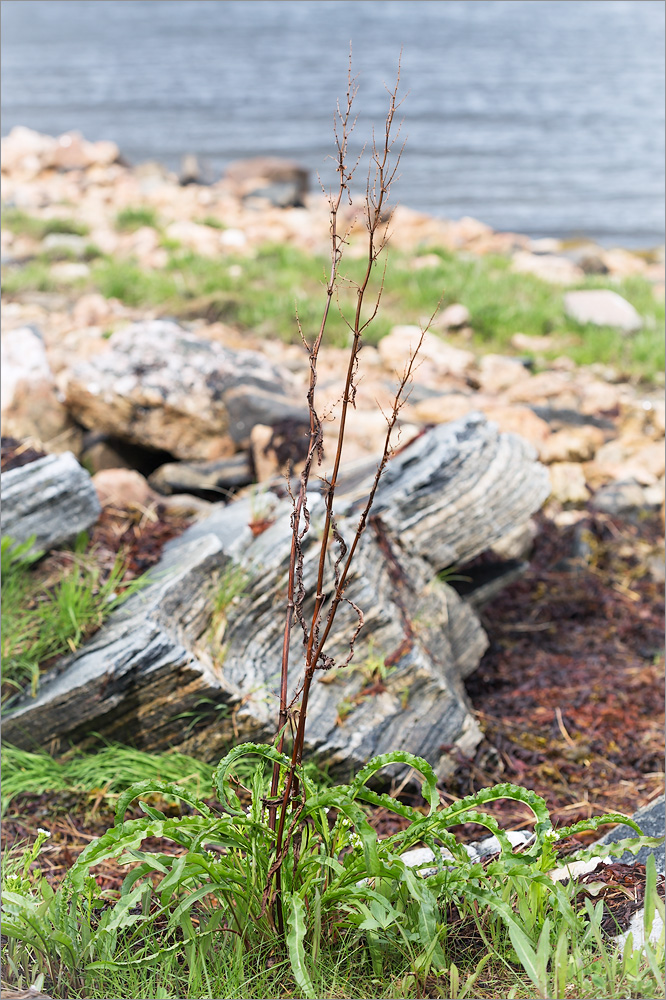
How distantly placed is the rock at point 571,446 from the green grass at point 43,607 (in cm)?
343

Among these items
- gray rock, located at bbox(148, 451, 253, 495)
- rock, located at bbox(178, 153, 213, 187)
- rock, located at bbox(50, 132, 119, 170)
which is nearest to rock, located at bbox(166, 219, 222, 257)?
gray rock, located at bbox(148, 451, 253, 495)

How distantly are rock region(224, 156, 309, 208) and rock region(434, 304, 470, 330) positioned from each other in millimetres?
8578

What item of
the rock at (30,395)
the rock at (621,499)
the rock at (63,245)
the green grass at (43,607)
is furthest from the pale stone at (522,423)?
the rock at (63,245)

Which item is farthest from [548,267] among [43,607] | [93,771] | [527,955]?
[527,955]

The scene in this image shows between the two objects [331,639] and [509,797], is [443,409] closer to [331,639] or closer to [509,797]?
[331,639]

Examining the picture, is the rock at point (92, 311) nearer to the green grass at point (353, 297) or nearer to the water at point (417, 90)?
the green grass at point (353, 297)

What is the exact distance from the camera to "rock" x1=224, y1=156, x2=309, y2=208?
16.5 metres

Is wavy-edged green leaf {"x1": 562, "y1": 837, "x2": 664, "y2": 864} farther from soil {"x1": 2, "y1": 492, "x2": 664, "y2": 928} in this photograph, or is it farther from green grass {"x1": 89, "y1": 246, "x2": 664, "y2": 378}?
green grass {"x1": 89, "y1": 246, "x2": 664, "y2": 378}

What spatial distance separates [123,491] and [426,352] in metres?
3.96

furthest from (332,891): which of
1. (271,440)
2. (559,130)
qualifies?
(559,130)

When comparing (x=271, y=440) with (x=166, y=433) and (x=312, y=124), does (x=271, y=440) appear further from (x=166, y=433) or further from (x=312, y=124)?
(x=312, y=124)

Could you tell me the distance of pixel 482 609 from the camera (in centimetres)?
469

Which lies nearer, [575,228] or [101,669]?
[101,669]

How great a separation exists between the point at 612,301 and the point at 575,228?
833cm
